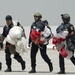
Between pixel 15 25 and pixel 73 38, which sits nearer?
pixel 73 38

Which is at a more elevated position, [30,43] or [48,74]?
[30,43]

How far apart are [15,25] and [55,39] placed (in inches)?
56.1

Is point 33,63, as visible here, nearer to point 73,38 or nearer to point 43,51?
point 43,51

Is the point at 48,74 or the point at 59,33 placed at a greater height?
the point at 59,33

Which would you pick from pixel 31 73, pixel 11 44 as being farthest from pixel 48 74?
pixel 11 44

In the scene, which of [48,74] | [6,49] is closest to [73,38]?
[48,74]

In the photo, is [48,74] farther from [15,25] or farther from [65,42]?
[15,25]

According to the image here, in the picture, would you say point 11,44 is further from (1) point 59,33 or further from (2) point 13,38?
(1) point 59,33

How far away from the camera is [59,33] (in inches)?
517

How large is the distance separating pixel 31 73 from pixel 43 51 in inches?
28.5

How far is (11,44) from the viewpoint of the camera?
45.1 ft

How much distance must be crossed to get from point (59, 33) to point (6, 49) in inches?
68.9

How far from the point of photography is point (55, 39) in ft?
43.5

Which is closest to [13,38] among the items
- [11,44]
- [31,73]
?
[11,44]
